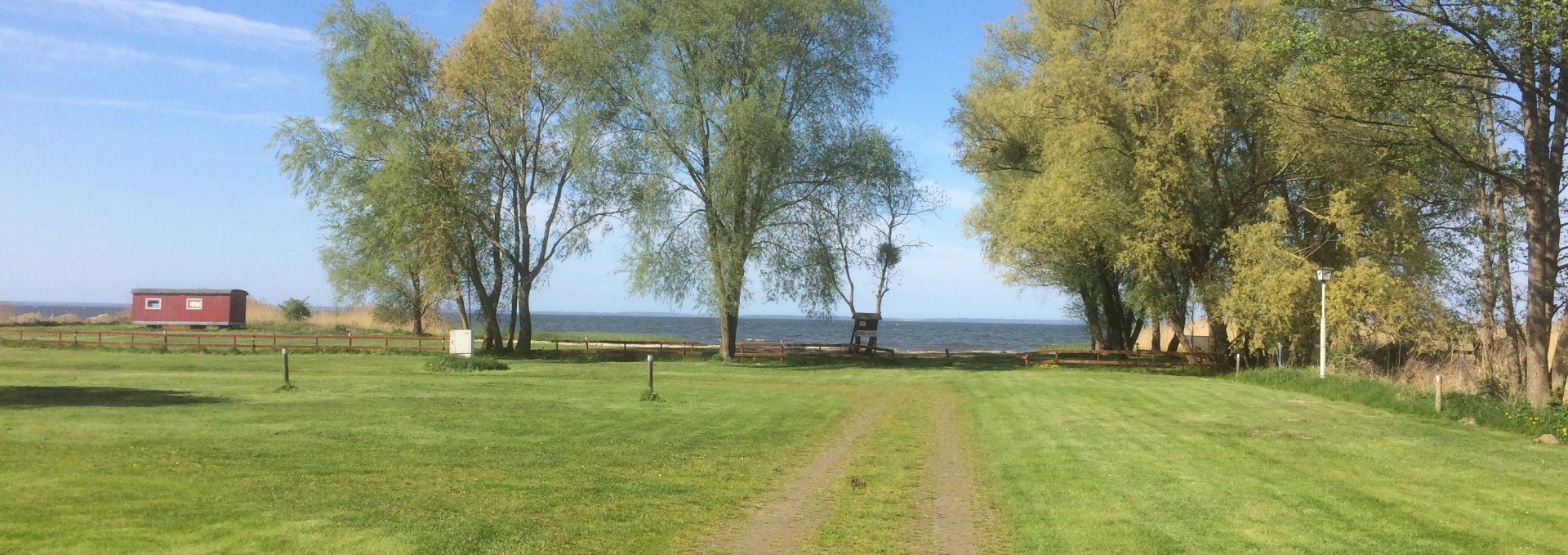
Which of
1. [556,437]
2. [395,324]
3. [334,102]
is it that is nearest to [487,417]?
[556,437]

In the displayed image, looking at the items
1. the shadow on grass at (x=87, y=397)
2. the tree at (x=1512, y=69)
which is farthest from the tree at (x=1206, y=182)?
the shadow on grass at (x=87, y=397)

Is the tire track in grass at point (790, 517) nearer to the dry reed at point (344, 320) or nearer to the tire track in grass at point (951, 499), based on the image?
the tire track in grass at point (951, 499)

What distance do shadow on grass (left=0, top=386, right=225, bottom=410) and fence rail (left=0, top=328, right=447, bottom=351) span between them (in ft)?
63.3

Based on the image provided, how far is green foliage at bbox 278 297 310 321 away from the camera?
208 ft

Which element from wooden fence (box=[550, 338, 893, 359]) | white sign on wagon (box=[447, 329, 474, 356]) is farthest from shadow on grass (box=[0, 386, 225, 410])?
wooden fence (box=[550, 338, 893, 359])

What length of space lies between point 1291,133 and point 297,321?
2232 inches

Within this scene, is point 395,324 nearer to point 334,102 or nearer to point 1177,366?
point 334,102

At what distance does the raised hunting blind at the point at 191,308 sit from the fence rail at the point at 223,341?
12.4 m

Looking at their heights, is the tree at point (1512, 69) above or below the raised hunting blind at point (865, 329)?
above

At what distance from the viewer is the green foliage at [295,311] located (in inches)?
2493

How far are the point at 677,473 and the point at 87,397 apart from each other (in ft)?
42.7

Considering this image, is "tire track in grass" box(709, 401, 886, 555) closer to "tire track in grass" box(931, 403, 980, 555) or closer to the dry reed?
"tire track in grass" box(931, 403, 980, 555)

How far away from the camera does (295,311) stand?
63500 millimetres

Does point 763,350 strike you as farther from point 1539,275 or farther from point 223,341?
point 1539,275
